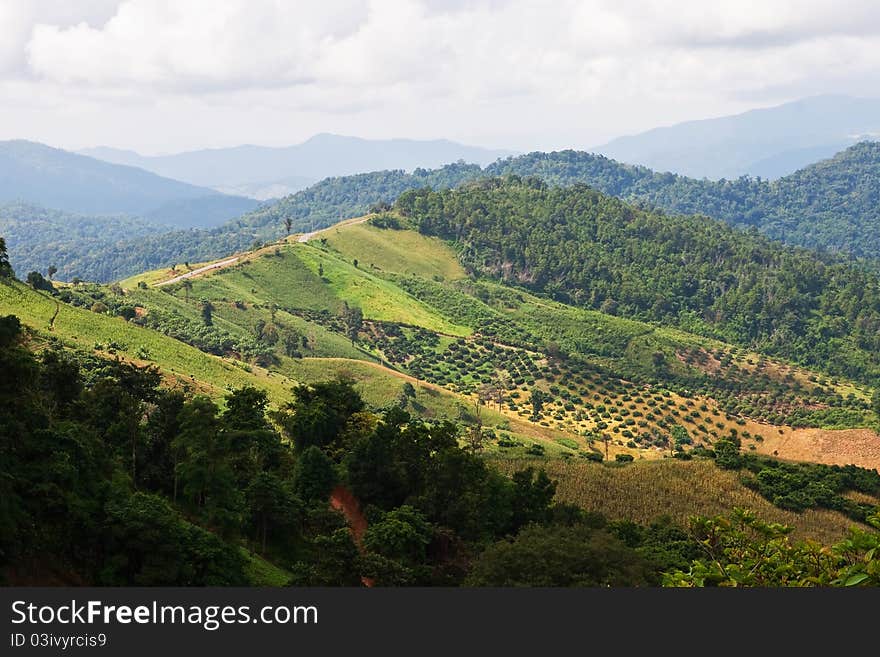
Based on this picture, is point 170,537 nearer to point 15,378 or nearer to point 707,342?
point 15,378

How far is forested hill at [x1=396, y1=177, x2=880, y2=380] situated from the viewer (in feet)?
519

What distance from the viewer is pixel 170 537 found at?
2295 cm

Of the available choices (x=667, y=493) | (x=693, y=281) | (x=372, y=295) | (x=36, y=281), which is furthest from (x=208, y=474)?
(x=693, y=281)

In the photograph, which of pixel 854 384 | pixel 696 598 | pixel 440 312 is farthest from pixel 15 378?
pixel 854 384

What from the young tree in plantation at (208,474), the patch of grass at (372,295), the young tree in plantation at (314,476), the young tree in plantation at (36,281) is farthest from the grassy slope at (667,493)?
the patch of grass at (372,295)

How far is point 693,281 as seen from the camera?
591ft

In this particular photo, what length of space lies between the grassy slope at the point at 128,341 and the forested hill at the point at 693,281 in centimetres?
10758

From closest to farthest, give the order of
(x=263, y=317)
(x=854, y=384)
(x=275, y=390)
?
(x=275, y=390)
(x=263, y=317)
(x=854, y=384)

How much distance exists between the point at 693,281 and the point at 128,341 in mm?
137902

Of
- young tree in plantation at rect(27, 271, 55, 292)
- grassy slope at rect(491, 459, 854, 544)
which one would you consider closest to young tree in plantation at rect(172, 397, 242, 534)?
grassy slope at rect(491, 459, 854, 544)

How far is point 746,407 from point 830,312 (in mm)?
68724

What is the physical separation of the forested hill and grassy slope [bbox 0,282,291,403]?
353 feet

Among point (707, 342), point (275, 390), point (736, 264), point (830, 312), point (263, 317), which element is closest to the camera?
point (275, 390)

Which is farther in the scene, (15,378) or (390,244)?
(390,244)
